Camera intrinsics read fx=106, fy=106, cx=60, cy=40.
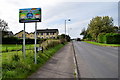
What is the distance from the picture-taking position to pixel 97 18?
155 ft

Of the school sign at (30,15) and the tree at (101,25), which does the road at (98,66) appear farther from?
the tree at (101,25)

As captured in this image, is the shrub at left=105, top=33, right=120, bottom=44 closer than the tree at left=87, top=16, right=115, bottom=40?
Yes

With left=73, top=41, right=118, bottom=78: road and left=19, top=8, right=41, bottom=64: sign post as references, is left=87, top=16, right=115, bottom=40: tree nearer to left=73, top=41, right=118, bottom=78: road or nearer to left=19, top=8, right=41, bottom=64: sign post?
left=73, top=41, right=118, bottom=78: road

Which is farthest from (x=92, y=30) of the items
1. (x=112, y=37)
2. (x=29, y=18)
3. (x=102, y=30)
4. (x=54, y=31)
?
(x=29, y=18)

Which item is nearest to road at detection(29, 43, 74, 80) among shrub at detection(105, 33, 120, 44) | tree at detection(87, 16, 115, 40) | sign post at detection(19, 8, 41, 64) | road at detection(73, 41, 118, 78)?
road at detection(73, 41, 118, 78)

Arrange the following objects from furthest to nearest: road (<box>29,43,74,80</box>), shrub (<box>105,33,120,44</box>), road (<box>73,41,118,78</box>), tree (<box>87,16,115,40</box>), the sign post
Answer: tree (<box>87,16,115,40</box>)
shrub (<box>105,33,120,44</box>)
the sign post
road (<box>73,41,118,78</box>)
road (<box>29,43,74,80</box>)

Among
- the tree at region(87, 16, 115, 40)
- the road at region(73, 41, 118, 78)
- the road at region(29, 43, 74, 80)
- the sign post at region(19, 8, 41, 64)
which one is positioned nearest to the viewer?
Result: the road at region(29, 43, 74, 80)

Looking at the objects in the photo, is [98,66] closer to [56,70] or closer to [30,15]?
[56,70]

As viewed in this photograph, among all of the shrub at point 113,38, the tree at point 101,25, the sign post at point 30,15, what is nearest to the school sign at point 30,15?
the sign post at point 30,15

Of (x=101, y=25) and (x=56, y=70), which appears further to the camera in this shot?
(x=101, y=25)

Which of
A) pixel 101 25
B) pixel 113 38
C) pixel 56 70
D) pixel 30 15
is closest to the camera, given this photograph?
pixel 56 70

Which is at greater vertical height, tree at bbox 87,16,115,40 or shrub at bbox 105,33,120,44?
tree at bbox 87,16,115,40

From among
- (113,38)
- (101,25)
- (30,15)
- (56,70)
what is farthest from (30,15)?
(101,25)

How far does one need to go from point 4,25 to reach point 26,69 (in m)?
58.4
